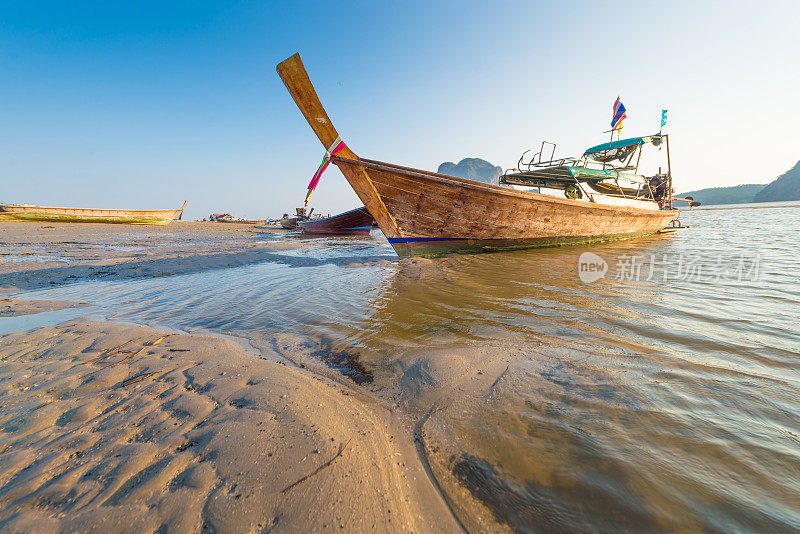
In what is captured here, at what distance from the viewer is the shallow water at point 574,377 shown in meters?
1.09

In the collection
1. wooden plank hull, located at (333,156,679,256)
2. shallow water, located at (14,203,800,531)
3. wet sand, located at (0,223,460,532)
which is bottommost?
shallow water, located at (14,203,800,531)

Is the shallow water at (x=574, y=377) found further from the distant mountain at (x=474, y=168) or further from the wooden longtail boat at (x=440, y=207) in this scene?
the distant mountain at (x=474, y=168)

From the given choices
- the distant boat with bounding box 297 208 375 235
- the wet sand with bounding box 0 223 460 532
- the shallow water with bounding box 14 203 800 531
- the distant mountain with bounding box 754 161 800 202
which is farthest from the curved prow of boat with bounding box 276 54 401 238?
the distant mountain with bounding box 754 161 800 202

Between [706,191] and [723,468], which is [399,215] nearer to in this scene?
[723,468]

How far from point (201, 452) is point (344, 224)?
59.4 feet

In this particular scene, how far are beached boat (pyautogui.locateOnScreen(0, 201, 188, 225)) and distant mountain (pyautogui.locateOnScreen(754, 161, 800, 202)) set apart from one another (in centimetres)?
16633

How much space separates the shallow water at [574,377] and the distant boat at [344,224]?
1369 cm

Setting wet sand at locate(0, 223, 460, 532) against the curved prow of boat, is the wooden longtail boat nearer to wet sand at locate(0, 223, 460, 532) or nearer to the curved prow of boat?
the curved prow of boat

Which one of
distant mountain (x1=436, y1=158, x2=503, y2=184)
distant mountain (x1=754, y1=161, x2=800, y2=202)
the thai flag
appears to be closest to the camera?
the thai flag

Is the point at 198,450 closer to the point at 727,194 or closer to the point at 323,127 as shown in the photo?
the point at 323,127

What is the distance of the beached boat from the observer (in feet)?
67.2

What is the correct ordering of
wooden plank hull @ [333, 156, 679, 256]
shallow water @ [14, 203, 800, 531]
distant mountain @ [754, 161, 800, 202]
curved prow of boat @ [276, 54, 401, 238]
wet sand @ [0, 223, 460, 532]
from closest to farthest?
1. wet sand @ [0, 223, 460, 532]
2. shallow water @ [14, 203, 800, 531]
3. curved prow of boat @ [276, 54, 401, 238]
4. wooden plank hull @ [333, 156, 679, 256]
5. distant mountain @ [754, 161, 800, 202]

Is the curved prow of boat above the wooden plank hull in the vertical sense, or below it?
above

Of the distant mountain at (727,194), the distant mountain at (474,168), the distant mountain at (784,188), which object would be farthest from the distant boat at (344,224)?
the distant mountain at (474,168)
